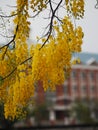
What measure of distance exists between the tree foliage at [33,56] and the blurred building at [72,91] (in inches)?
1762

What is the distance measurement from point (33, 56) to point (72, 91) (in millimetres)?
48828

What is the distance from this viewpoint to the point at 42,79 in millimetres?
3811

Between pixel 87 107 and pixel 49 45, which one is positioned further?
pixel 87 107

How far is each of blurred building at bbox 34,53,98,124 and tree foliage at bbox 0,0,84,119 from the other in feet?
147

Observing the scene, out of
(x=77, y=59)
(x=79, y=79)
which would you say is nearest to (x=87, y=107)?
(x=79, y=79)

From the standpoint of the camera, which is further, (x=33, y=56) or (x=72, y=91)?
(x=72, y=91)

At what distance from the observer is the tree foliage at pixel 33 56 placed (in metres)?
3.75

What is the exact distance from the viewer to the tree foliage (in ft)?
12.3

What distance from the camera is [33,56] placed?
12.4 feet

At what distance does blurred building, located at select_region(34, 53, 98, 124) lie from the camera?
50.7m

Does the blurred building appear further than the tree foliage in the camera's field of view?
Yes

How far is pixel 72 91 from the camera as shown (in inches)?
2063

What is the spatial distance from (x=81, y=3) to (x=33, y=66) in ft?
2.38

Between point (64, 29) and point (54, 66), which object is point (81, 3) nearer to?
point (64, 29)
